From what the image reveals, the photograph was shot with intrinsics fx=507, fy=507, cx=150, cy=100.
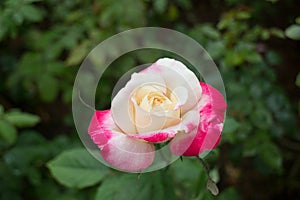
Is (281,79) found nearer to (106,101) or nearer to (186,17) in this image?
(186,17)

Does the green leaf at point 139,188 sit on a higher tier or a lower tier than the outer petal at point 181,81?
lower

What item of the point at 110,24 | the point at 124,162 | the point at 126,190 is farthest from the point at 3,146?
the point at 124,162

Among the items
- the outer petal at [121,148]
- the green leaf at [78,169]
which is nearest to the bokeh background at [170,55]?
the green leaf at [78,169]

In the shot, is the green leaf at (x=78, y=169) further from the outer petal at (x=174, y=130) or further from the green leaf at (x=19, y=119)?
the outer petal at (x=174, y=130)

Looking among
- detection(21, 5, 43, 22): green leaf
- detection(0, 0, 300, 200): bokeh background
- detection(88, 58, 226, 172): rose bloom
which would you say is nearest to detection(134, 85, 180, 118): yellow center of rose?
detection(88, 58, 226, 172): rose bloom

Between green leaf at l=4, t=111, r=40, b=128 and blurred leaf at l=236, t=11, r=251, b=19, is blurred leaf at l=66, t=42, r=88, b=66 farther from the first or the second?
blurred leaf at l=236, t=11, r=251, b=19

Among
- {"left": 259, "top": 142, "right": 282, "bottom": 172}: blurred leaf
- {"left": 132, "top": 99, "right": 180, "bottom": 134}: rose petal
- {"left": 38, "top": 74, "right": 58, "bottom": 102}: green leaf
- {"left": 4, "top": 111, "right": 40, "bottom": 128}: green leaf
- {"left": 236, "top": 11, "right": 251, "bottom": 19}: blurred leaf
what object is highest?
{"left": 132, "top": 99, "right": 180, "bottom": 134}: rose petal

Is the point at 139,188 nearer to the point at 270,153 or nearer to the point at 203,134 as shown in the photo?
the point at 203,134
